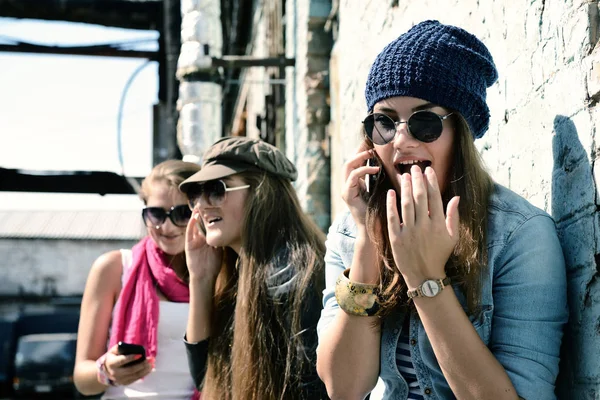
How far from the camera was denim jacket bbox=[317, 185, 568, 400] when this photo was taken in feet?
4.58

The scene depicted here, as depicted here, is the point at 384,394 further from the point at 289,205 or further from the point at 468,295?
the point at 289,205

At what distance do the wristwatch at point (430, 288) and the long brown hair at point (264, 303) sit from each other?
0.87 m

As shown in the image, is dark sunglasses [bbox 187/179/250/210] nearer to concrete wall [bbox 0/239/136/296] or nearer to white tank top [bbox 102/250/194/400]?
white tank top [bbox 102/250/194/400]

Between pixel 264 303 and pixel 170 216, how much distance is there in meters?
0.79

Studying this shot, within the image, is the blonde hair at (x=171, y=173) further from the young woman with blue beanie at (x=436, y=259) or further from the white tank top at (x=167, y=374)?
the young woman with blue beanie at (x=436, y=259)

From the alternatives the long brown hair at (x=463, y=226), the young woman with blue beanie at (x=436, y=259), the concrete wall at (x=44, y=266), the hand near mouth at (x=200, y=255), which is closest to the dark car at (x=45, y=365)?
the hand near mouth at (x=200, y=255)

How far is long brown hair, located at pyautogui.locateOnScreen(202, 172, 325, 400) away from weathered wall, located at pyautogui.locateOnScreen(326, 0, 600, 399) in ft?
2.24

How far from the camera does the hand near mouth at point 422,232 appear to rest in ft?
4.60

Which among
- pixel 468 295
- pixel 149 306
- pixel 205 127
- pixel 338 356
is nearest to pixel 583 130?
pixel 468 295

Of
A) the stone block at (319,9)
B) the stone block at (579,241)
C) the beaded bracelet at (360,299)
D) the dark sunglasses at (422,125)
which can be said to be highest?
the stone block at (319,9)

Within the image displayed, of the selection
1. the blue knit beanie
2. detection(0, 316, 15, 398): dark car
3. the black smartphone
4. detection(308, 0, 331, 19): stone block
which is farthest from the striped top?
detection(0, 316, 15, 398): dark car

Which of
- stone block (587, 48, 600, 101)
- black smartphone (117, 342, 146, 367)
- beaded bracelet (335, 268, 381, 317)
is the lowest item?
black smartphone (117, 342, 146, 367)

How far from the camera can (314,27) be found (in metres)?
5.11

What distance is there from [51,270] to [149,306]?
23155mm
